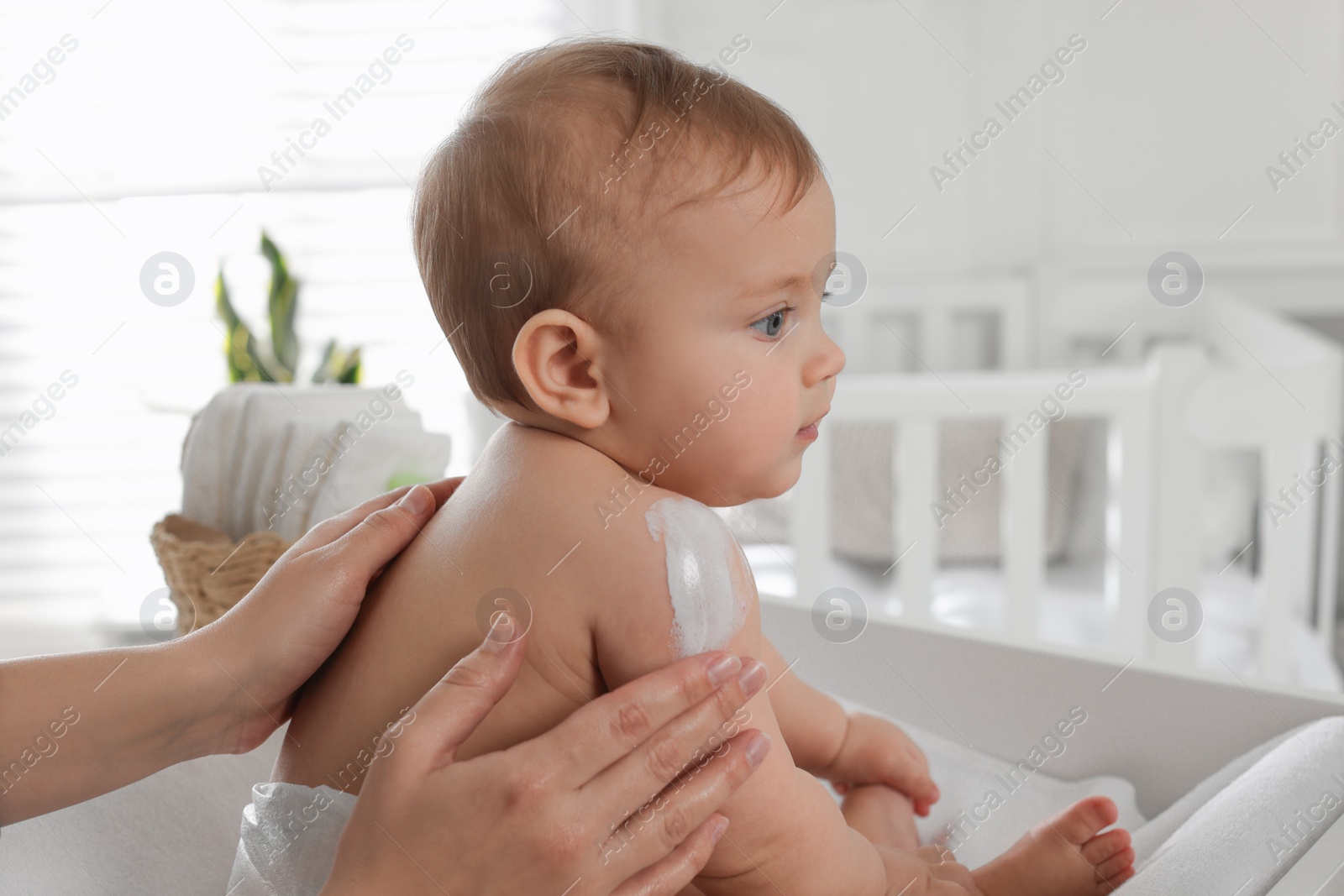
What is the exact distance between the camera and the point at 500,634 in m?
0.56

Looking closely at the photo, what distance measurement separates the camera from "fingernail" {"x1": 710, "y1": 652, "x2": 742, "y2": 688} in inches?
22.1

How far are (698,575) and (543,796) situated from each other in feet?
0.45

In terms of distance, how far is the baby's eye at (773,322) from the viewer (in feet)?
2.07

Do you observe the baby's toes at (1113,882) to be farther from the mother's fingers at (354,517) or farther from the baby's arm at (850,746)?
the mother's fingers at (354,517)

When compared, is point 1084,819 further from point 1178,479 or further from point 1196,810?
point 1178,479

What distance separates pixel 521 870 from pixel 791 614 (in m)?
0.49

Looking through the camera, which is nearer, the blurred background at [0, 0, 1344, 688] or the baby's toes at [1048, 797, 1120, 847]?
the baby's toes at [1048, 797, 1120, 847]

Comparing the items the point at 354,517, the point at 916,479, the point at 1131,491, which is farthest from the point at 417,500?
the point at 1131,491

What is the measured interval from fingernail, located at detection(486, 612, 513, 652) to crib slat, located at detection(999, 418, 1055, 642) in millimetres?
1213

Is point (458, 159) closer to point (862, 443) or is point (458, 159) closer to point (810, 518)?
point (810, 518)

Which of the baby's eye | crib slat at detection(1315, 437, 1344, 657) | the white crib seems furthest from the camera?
crib slat at detection(1315, 437, 1344, 657)

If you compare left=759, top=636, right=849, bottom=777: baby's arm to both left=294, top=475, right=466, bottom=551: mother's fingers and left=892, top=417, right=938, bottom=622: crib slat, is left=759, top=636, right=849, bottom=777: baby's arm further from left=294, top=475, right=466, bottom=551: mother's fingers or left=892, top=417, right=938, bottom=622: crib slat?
left=892, top=417, right=938, bottom=622: crib slat

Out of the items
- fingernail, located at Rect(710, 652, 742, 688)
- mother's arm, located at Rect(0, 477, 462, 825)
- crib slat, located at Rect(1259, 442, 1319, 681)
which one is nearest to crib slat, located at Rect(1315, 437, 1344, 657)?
crib slat, located at Rect(1259, 442, 1319, 681)

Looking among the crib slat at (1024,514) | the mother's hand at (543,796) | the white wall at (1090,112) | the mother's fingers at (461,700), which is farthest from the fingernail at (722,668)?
the white wall at (1090,112)
